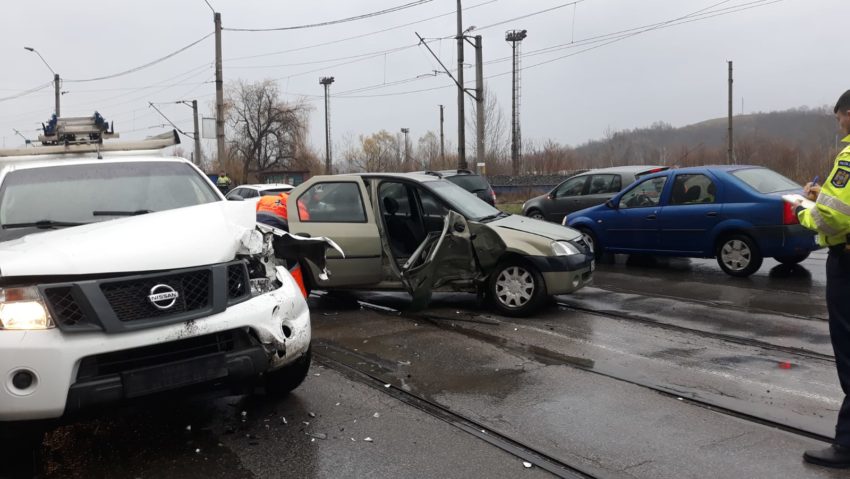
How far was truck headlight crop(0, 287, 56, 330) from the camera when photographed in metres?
3.33

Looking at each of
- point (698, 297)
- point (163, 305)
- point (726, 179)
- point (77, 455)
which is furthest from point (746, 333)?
point (77, 455)

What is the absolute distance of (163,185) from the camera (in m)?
5.19

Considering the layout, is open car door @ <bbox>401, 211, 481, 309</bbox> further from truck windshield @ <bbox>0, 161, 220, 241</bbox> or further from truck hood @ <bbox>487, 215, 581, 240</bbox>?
truck windshield @ <bbox>0, 161, 220, 241</bbox>

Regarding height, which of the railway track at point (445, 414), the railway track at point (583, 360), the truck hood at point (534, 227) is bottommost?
the railway track at point (445, 414)

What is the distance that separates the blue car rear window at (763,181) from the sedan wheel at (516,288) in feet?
14.4

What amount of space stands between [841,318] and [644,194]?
7.18 m

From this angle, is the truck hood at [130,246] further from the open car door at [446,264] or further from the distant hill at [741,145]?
the distant hill at [741,145]

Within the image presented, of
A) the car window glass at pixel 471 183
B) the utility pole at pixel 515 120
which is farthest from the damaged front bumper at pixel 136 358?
the utility pole at pixel 515 120

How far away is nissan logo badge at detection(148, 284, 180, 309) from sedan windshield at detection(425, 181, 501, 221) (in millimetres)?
4384

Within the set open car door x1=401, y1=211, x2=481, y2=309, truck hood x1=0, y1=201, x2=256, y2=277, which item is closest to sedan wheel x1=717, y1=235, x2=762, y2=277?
open car door x1=401, y1=211, x2=481, y2=309

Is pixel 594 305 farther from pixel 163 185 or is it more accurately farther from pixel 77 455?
pixel 77 455

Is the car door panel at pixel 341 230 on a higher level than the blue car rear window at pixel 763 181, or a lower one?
lower

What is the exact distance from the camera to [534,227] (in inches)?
308

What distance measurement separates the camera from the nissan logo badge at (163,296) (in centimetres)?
360
